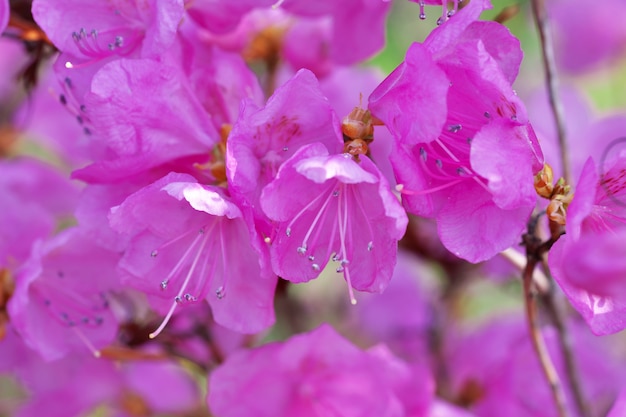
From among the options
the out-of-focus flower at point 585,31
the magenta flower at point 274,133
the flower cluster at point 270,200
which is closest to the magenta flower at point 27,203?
the flower cluster at point 270,200

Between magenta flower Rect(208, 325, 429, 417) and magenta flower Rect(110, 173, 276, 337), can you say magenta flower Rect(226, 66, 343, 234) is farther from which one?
magenta flower Rect(208, 325, 429, 417)

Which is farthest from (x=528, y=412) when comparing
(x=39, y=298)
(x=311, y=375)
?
(x=39, y=298)

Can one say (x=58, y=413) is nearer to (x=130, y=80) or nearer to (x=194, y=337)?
(x=194, y=337)

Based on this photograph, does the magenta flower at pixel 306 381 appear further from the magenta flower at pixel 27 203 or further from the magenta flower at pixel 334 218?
the magenta flower at pixel 27 203

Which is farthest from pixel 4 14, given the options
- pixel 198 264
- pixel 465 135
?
pixel 465 135

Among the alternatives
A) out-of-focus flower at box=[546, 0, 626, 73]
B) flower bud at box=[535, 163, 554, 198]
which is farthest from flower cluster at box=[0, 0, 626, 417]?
out-of-focus flower at box=[546, 0, 626, 73]

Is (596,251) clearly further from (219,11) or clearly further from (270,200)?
(219,11)
